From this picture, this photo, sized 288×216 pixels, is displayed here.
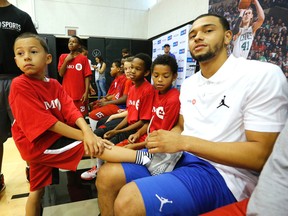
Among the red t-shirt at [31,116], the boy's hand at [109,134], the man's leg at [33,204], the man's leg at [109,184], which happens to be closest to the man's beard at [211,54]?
the man's leg at [109,184]

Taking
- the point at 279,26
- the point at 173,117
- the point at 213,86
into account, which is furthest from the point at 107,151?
the point at 279,26

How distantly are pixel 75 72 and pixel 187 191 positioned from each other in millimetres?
2442

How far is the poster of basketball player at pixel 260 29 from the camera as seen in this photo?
6.13 feet

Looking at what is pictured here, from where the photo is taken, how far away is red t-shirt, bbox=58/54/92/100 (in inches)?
108

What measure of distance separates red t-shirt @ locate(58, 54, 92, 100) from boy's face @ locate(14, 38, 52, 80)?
5.51ft

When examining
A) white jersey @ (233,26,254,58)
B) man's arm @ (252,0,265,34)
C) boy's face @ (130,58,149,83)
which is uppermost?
man's arm @ (252,0,265,34)

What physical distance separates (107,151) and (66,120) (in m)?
0.39

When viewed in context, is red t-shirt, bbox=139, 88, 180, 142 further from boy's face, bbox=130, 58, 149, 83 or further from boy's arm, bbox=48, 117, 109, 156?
boy's arm, bbox=48, 117, 109, 156

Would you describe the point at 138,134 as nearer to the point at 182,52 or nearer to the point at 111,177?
the point at 111,177

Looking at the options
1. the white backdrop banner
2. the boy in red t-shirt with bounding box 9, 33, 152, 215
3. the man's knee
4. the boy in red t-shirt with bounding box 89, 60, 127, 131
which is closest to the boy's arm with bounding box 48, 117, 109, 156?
the boy in red t-shirt with bounding box 9, 33, 152, 215

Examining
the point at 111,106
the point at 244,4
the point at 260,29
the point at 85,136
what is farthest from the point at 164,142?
the point at 244,4

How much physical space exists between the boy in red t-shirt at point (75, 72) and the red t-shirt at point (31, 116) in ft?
5.53

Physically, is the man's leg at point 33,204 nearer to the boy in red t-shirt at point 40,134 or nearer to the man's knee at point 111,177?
the boy in red t-shirt at point 40,134

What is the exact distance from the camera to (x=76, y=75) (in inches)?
108
